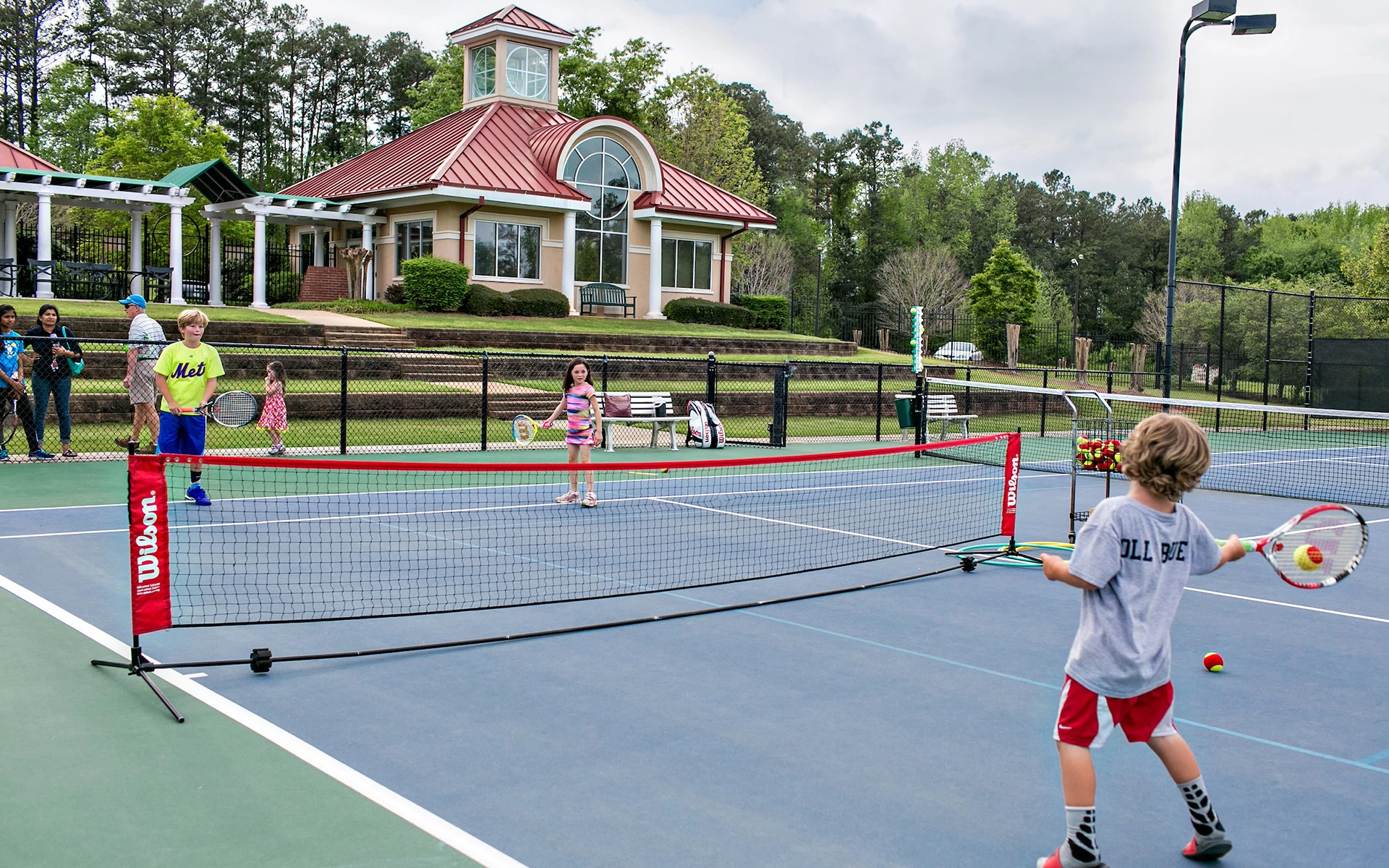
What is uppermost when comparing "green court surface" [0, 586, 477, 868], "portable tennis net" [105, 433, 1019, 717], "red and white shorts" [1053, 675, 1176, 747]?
"red and white shorts" [1053, 675, 1176, 747]

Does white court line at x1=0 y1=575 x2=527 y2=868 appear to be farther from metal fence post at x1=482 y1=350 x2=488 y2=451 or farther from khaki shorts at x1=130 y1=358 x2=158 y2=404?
metal fence post at x1=482 y1=350 x2=488 y2=451

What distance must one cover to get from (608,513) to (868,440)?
10.4 meters

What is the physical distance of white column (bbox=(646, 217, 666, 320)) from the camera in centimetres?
3669

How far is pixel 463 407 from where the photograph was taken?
20.0 metres

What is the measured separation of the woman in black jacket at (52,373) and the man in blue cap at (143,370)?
95cm

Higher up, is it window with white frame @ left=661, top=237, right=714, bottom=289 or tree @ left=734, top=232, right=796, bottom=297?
tree @ left=734, top=232, right=796, bottom=297

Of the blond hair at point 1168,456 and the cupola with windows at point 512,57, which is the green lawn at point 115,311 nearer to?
the cupola with windows at point 512,57

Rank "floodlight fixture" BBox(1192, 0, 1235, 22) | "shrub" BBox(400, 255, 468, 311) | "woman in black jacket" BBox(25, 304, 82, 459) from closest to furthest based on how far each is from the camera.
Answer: "woman in black jacket" BBox(25, 304, 82, 459) → "floodlight fixture" BBox(1192, 0, 1235, 22) → "shrub" BBox(400, 255, 468, 311)

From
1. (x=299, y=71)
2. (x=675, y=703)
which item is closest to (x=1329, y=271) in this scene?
(x=299, y=71)

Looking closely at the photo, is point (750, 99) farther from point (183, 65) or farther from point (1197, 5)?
point (1197, 5)

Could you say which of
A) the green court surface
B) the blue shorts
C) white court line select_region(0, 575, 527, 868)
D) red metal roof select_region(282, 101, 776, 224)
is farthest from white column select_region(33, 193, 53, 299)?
the green court surface

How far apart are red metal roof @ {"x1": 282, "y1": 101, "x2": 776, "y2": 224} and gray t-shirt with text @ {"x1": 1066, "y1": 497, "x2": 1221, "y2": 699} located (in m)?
29.7

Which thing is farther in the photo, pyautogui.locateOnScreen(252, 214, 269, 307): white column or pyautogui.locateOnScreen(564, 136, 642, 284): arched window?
pyautogui.locateOnScreen(564, 136, 642, 284): arched window

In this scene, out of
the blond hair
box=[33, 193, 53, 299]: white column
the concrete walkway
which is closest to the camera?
the blond hair
